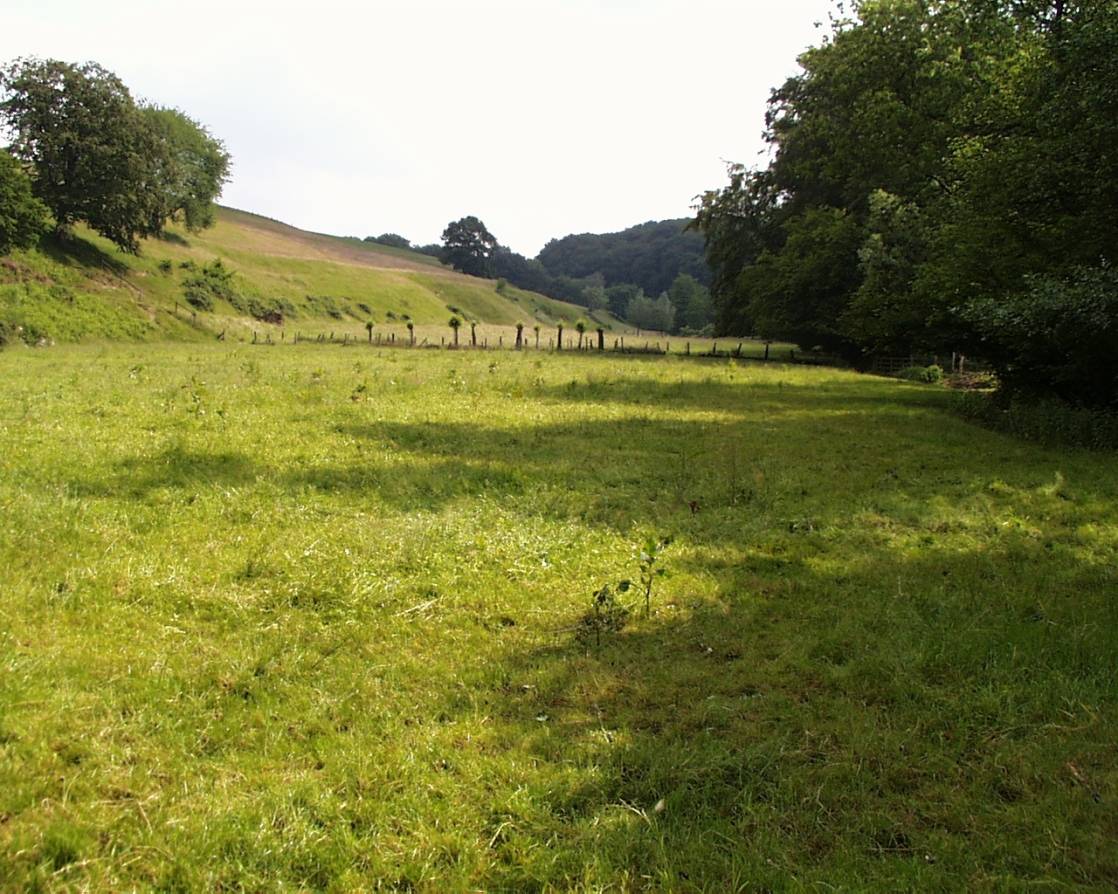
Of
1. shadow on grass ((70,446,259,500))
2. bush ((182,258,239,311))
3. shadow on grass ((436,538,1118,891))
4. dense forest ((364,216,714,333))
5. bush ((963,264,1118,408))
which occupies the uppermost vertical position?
dense forest ((364,216,714,333))

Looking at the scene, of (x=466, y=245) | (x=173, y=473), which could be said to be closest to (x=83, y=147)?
(x=173, y=473)

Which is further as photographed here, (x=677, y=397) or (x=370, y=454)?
(x=677, y=397)

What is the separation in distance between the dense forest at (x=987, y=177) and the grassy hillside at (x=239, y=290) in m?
43.0

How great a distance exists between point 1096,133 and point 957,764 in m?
13.9

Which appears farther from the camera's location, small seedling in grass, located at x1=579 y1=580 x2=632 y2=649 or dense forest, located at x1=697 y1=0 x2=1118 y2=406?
dense forest, located at x1=697 y1=0 x2=1118 y2=406

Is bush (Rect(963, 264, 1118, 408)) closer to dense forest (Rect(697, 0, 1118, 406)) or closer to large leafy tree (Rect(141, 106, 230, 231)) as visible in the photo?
dense forest (Rect(697, 0, 1118, 406))

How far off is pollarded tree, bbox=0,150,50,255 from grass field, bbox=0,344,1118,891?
136 ft

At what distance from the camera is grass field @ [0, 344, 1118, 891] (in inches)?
148

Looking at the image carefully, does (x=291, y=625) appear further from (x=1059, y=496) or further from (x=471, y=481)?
(x=1059, y=496)

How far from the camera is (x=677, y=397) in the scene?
2384 centimetres

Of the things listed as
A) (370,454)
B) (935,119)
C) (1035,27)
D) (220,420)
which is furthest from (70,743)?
(935,119)

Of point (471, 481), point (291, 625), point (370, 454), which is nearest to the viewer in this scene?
point (291, 625)

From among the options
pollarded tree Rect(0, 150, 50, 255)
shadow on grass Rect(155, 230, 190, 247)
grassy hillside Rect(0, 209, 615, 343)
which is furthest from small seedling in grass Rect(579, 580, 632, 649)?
shadow on grass Rect(155, 230, 190, 247)

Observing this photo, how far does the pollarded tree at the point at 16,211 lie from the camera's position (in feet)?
141
